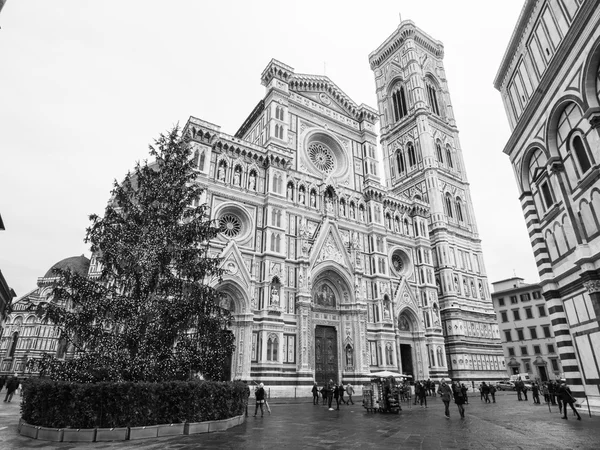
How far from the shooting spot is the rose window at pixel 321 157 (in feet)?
114

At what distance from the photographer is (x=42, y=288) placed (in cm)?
5053

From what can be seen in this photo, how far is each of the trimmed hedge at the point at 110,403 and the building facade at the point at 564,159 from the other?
12.6 metres

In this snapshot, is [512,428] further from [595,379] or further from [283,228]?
[283,228]

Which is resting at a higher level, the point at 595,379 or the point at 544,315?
the point at 544,315

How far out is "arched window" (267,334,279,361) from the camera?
24288 mm

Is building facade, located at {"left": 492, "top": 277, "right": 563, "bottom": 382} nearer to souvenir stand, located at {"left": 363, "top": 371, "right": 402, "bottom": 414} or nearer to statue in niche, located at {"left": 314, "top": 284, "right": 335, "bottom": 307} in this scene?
statue in niche, located at {"left": 314, "top": 284, "right": 335, "bottom": 307}

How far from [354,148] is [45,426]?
32792mm

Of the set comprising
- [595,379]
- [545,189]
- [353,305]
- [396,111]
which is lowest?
[595,379]

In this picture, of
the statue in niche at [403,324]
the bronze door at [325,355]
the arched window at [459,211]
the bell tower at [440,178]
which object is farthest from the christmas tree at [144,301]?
the arched window at [459,211]

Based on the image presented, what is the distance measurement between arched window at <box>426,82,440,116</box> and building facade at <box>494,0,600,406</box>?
33203 mm

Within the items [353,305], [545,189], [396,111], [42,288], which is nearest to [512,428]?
[545,189]

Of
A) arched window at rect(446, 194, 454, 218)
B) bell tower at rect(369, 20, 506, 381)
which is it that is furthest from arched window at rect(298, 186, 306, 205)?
arched window at rect(446, 194, 454, 218)

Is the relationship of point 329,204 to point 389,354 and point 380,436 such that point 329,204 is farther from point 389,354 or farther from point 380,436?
point 380,436

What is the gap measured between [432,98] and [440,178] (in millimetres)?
13204
